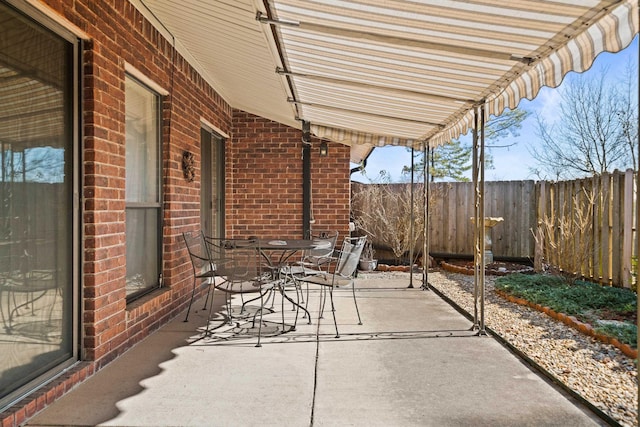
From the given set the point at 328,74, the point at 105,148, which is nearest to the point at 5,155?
the point at 105,148

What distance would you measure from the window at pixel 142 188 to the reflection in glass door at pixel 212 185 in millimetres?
1760

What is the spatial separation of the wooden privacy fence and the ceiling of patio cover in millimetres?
2810

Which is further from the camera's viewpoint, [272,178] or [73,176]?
[272,178]

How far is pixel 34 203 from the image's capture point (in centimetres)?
289

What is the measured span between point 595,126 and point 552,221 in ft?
26.2

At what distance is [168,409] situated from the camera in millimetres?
2947

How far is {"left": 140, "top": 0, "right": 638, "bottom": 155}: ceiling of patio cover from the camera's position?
2.73 metres

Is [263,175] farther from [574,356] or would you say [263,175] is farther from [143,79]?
[574,356]

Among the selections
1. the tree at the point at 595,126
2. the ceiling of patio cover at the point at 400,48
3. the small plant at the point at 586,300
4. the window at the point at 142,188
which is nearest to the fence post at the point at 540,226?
the small plant at the point at 586,300

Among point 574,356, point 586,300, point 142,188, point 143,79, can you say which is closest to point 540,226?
point 586,300

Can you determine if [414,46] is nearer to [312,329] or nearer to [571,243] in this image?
[312,329]

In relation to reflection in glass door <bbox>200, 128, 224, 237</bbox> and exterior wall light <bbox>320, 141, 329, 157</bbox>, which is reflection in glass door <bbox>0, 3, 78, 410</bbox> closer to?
reflection in glass door <bbox>200, 128, 224, 237</bbox>

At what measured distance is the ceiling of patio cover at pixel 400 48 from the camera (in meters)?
2.73

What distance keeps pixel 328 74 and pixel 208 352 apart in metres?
2.75
